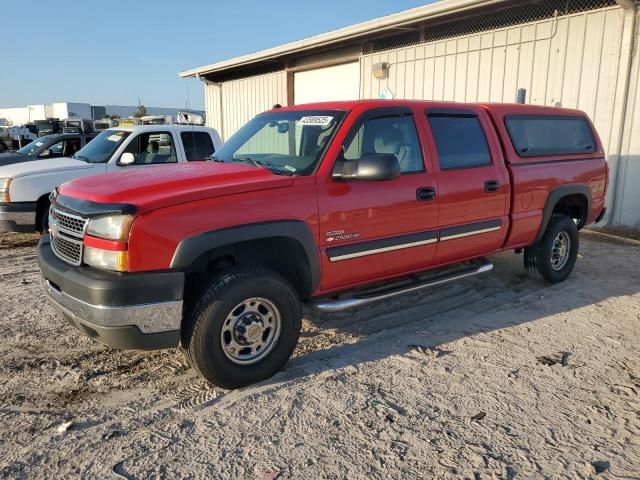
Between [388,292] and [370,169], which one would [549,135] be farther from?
[370,169]

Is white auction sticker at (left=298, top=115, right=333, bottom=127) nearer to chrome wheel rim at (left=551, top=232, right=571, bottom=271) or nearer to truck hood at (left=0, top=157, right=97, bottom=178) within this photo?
chrome wheel rim at (left=551, top=232, right=571, bottom=271)

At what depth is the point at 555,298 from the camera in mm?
5520

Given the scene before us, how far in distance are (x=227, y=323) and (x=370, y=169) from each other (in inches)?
56.3

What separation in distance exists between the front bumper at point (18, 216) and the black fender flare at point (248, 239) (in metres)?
5.29

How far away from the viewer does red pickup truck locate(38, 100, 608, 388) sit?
3.12 meters

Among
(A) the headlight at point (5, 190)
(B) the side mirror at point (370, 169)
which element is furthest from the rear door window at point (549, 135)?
(A) the headlight at point (5, 190)

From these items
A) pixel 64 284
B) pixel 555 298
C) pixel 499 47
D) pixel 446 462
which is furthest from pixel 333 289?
pixel 499 47

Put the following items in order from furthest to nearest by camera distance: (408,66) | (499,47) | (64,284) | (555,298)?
(408,66)
(499,47)
(555,298)
(64,284)

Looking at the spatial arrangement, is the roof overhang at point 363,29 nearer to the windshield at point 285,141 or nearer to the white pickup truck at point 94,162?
the white pickup truck at point 94,162

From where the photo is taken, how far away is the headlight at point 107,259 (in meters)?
3.03

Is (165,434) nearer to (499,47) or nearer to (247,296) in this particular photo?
(247,296)

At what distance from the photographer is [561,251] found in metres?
6.08

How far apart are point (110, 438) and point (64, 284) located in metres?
1.00

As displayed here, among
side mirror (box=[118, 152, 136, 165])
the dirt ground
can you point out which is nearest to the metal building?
side mirror (box=[118, 152, 136, 165])
